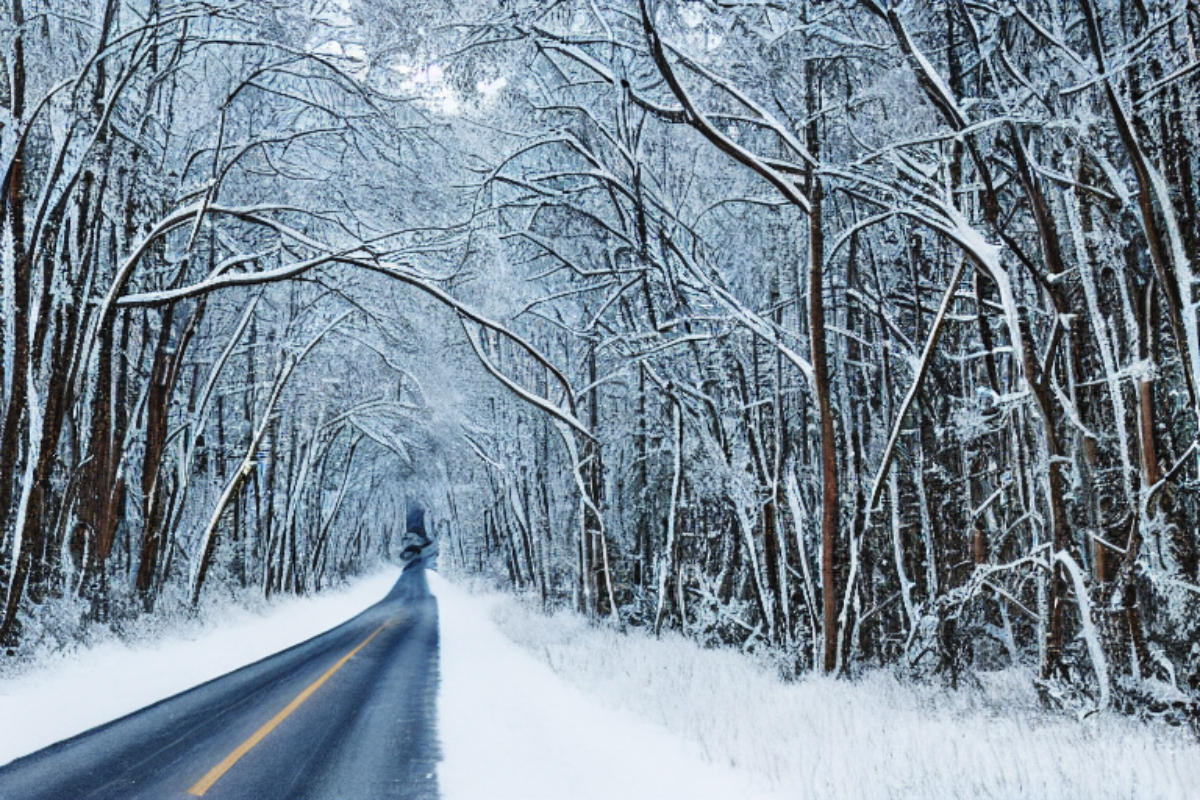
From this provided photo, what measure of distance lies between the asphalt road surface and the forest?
3.38 meters

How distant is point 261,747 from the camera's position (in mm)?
6758

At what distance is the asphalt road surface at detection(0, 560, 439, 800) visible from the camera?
5.43 meters

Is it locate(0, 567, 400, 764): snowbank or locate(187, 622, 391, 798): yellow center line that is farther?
locate(0, 567, 400, 764): snowbank

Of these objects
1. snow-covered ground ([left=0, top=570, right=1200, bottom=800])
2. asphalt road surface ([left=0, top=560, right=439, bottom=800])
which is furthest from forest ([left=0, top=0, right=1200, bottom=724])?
asphalt road surface ([left=0, top=560, right=439, bottom=800])

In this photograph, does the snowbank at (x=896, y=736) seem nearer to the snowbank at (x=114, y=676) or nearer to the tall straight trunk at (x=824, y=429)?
the tall straight trunk at (x=824, y=429)

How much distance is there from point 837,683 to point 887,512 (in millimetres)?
5308

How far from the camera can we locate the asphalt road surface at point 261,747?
543cm

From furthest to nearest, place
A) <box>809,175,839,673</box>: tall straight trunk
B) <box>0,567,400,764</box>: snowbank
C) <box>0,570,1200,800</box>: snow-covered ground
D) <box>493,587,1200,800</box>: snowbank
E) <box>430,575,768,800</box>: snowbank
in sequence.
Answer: <box>809,175,839,673</box>: tall straight trunk, <box>0,567,400,764</box>: snowbank, <box>430,575,768,800</box>: snowbank, <box>0,570,1200,800</box>: snow-covered ground, <box>493,587,1200,800</box>: snowbank

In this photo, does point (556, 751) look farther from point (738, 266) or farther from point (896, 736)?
point (738, 266)

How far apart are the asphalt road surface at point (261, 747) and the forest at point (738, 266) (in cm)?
338

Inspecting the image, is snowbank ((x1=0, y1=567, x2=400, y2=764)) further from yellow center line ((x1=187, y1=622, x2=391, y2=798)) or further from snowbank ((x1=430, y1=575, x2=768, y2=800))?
snowbank ((x1=430, y1=575, x2=768, y2=800))

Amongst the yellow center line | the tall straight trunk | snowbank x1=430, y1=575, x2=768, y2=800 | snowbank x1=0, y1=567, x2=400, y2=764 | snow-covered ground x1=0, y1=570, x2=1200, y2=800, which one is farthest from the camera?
the tall straight trunk

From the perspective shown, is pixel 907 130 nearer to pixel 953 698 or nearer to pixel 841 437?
pixel 953 698

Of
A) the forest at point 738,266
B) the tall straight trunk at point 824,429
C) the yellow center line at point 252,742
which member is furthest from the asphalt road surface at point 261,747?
the tall straight trunk at point 824,429
